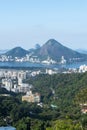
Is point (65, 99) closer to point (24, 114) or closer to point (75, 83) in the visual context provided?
point (75, 83)

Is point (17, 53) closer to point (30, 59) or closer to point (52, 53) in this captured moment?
point (30, 59)

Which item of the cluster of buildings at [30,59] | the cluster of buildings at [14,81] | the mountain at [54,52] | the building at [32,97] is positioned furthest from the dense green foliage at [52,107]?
the mountain at [54,52]

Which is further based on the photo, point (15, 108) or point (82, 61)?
point (82, 61)

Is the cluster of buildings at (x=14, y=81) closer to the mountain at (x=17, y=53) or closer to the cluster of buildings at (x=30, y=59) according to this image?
the cluster of buildings at (x=30, y=59)

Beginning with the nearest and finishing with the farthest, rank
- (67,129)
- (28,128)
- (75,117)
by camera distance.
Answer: (67,129), (28,128), (75,117)

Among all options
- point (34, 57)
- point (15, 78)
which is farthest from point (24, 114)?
point (34, 57)

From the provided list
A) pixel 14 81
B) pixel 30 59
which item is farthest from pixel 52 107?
pixel 30 59

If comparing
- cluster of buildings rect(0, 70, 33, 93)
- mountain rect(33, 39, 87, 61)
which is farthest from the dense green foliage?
mountain rect(33, 39, 87, 61)
